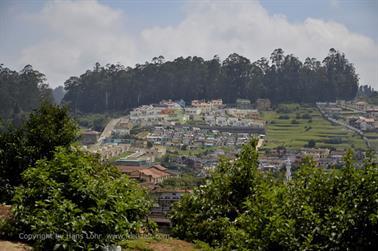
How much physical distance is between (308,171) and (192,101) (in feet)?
168

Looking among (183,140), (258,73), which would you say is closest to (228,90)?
(258,73)

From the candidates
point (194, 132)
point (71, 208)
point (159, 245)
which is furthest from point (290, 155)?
point (71, 208)

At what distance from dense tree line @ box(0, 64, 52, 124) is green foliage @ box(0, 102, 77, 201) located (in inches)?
1230

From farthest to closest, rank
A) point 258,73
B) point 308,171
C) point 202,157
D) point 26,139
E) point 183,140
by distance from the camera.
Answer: point 258,73, point 183,140, point 202,157, point 26,139, point 308,171

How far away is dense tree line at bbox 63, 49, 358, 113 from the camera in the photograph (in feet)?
179

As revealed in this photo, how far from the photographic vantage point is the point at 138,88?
56.1m

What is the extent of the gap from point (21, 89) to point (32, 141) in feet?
113

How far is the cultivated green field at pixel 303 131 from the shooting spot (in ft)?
127

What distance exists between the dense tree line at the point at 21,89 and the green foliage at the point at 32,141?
103 feet

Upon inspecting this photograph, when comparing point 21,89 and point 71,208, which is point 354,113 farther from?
point 71,208

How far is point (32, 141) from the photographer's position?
26.1 ft

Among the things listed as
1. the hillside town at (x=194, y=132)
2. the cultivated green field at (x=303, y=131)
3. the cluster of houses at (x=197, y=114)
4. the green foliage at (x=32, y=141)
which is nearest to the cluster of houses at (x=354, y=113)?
the hillside town at (x=194, y=132)

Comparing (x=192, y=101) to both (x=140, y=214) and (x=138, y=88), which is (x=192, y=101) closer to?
(x=138, y=88)

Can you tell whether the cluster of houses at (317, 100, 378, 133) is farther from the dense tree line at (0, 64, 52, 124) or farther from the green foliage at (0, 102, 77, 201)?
the green foliage at (0, 102, 77, 201)
